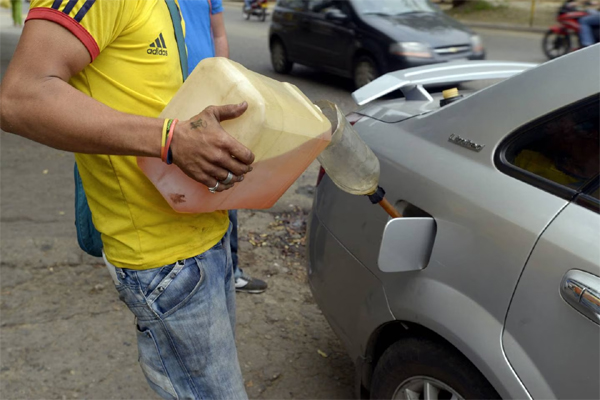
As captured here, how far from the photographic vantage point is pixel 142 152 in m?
1.32

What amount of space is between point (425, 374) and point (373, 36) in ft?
22.7

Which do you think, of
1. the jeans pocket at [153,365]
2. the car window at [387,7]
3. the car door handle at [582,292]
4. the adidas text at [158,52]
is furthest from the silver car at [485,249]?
the car window at [387,7]

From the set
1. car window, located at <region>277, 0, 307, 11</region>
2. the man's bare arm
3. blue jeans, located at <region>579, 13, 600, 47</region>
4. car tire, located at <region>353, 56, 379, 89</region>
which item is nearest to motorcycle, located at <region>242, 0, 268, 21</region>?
car window, located at <region>277, 0, 307, 11</region>

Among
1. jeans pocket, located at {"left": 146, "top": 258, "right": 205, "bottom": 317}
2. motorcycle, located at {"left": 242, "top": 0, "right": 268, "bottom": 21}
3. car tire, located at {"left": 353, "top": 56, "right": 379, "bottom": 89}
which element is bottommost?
motorcycle, located at {"left": 242, "top": 0, "right": 268, "bottom": 21}

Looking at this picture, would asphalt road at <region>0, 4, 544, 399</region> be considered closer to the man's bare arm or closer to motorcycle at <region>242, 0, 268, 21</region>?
the man's bare arm

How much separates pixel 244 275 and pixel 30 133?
234 cm

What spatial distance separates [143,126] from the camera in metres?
1.32

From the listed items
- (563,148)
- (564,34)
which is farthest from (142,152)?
(564,34)

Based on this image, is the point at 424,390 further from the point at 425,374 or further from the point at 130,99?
the point at 130,99

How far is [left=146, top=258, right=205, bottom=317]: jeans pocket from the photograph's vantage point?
1635 mm

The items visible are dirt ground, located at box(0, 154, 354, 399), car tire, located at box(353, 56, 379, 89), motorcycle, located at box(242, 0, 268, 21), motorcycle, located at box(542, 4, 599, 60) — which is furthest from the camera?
motorcycle, located at box(242, 0, 268, 21)

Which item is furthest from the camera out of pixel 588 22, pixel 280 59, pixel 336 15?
pixel 280 59

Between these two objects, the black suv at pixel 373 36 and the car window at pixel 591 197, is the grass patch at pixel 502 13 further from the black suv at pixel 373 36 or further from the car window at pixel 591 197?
the car window at pixel 591 197

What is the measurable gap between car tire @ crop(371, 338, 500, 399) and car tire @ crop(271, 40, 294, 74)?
881cm
